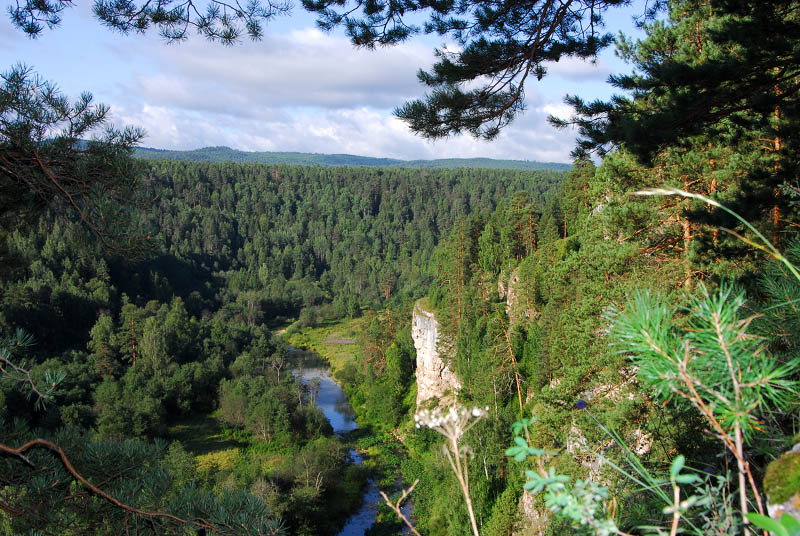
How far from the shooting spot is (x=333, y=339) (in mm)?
60656

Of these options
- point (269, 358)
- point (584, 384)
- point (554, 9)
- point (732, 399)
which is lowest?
point (269, 358)

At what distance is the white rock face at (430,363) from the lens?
27.2 m

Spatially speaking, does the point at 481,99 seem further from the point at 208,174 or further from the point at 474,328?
the point at 208,174

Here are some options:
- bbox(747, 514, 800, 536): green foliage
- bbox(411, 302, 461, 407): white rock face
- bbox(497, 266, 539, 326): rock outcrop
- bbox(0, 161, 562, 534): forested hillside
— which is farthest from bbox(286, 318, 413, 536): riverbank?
bbox(497, 266, 539, 326): rock outcrop

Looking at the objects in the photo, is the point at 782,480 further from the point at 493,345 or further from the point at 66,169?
the point at 493,345

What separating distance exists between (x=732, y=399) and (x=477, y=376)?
19211mm

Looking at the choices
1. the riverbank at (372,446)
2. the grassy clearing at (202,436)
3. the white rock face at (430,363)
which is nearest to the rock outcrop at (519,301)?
the white rock face at (430,363)

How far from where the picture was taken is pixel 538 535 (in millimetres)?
10391

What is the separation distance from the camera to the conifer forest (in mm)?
1262

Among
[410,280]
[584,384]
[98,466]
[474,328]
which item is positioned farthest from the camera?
[410,280]

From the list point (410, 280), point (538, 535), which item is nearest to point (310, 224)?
point (410, 280)

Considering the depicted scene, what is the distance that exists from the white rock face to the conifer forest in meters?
0.18

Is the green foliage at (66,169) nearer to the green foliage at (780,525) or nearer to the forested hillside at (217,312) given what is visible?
the forested hillside at (217,312)

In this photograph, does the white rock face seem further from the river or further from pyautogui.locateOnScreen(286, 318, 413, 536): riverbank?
the river
